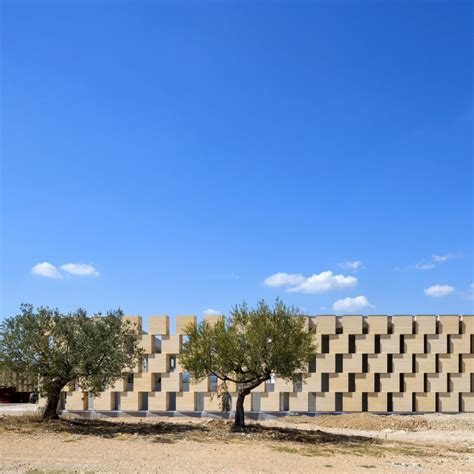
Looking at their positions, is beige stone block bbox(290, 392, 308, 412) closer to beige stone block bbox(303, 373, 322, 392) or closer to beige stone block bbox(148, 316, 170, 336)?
beige stone block bbox(303, 373, 322, 392)

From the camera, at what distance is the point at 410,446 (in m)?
28.4

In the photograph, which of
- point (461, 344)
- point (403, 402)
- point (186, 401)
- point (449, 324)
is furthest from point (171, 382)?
point (461, 344)

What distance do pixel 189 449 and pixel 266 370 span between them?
6922mm

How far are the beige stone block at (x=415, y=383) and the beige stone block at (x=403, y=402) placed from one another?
1.50 ft

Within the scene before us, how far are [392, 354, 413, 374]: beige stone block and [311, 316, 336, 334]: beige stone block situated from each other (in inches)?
184

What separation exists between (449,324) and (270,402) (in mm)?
13674

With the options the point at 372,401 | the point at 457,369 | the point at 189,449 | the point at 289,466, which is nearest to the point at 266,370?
the point at 189,449

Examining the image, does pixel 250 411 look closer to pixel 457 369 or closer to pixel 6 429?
pixel 457 369

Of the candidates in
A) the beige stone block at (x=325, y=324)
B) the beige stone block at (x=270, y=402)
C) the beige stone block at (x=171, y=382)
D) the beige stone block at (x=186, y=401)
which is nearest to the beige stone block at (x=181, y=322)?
the beige stone block at (x=171, y=382)

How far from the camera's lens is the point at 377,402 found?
43.0 metres

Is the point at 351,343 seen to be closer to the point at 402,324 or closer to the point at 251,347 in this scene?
the point at 402,324

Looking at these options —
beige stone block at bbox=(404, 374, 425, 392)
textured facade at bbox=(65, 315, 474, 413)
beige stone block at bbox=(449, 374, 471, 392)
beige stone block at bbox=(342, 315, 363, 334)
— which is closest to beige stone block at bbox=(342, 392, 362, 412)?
textured facade at bbox=(65, 315, 474, 413)

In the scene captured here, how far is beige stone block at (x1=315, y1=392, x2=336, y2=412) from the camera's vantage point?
43.0m

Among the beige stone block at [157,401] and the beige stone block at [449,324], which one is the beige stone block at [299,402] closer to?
the beige stone block at [157,401]
